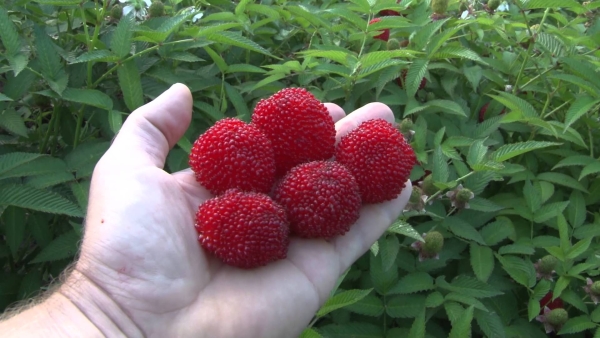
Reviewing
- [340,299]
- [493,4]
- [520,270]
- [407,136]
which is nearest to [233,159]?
[340,299]

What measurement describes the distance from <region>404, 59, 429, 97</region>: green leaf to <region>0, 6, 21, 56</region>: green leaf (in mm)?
1123

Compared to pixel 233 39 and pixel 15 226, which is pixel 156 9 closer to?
pixel 233 39

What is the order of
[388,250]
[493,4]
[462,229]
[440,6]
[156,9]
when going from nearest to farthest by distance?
[388,250] → [462,229] → [156,9] → [440,6] → [493,4]

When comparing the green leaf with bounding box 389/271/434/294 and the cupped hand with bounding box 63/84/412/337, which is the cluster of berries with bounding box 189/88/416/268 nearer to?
the cupped hand with bounding box 63/84/412/337

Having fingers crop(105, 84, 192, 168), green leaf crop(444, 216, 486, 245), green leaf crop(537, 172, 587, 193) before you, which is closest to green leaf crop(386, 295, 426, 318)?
green leaf crop(444, 216, 486, 245)

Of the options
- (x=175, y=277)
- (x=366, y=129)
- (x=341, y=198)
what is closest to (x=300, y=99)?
(x=366, y=129)

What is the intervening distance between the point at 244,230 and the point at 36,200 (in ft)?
1.77

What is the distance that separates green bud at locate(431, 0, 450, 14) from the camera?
2293 mm

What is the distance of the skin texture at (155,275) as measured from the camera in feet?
4.35

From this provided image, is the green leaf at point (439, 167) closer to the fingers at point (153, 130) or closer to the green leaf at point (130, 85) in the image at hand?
the fingers at point (153, 130)

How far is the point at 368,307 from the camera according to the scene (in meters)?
1.64

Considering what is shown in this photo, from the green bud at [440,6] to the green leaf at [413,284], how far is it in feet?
3.53

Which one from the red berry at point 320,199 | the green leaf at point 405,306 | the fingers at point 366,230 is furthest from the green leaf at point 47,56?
the green leaf at point 405,306

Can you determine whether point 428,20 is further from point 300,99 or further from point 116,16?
point 116,16
